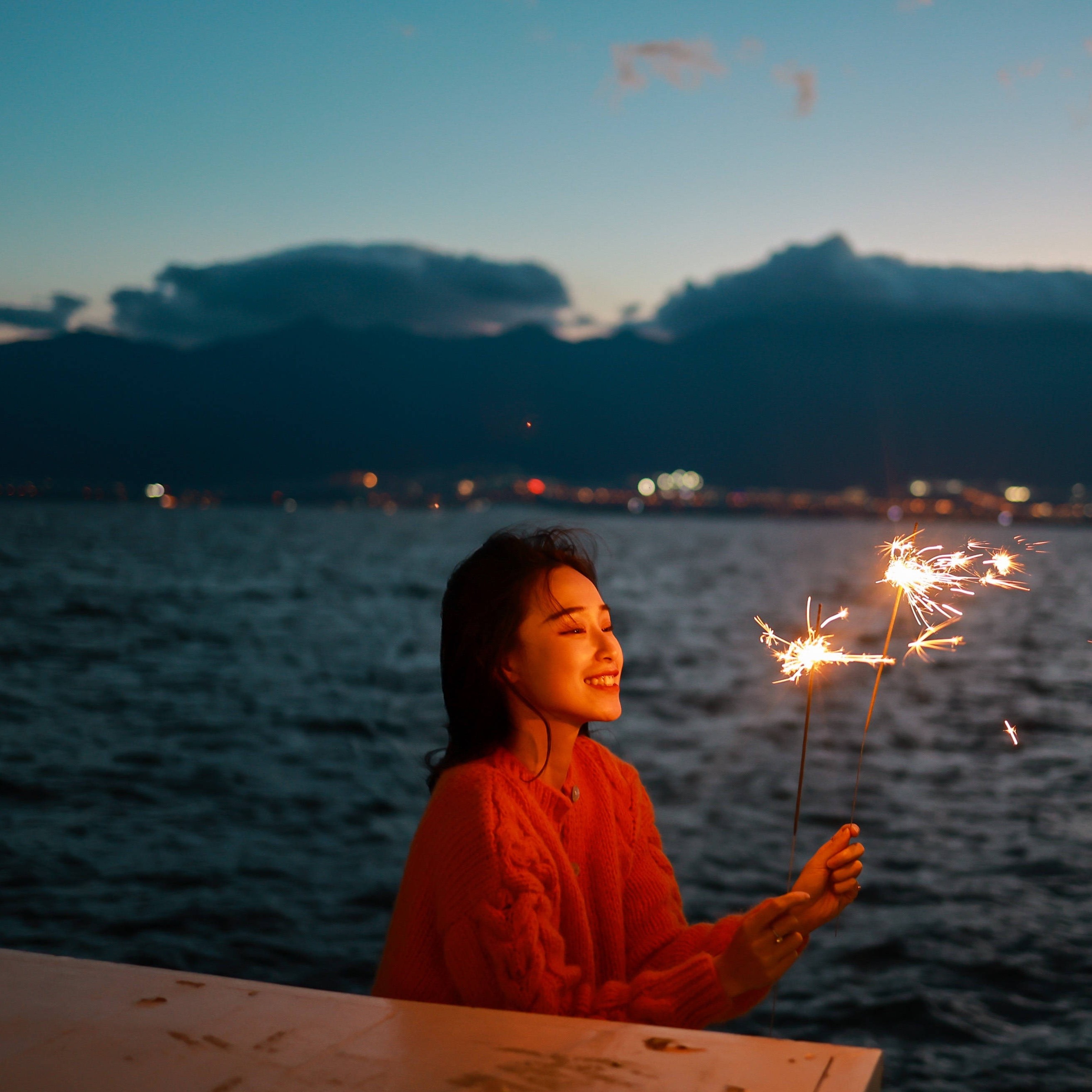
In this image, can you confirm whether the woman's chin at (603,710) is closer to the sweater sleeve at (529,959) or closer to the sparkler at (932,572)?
the sweater sleeve at (529,959)

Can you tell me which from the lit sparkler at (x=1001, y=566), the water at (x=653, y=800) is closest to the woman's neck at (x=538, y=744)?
the lit sparkler at (x=1001, y=566)

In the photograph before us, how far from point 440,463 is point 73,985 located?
9.04 meters

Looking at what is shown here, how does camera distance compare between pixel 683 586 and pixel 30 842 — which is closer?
pixel 30 842

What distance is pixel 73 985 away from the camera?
2.48 meters

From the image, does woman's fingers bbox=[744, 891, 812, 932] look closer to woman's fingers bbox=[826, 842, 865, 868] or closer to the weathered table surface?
woman's fingers bbox=[826, 842, 865, 868]

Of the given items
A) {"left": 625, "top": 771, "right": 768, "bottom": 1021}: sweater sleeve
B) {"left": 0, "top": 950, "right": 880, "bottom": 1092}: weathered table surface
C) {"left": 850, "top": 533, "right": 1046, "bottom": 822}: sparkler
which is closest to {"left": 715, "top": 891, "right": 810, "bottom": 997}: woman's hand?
{"left": 625, "top": 771, "right": 768, "bottom": 1021}: sweater sleeve

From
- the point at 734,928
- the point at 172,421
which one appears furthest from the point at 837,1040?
the point at 172,421

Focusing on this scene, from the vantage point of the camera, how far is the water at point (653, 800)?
959 cm

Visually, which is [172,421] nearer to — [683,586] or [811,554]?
[683,586]

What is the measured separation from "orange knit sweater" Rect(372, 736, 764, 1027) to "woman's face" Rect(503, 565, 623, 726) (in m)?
0.22

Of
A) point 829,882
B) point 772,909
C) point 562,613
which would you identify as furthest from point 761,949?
point 562,613

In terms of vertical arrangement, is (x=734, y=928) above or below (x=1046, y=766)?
above

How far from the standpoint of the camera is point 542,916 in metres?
2.80

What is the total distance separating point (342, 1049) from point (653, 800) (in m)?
14.4
